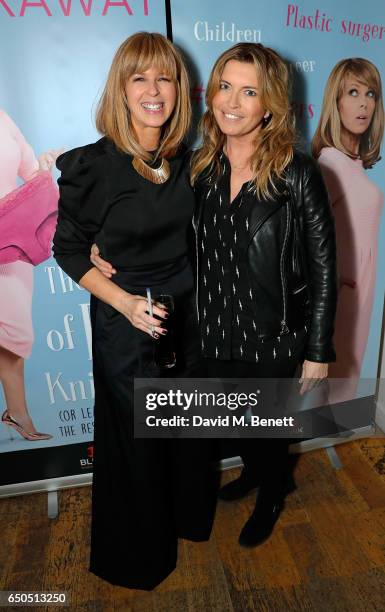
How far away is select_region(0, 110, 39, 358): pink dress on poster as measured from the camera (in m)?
1.99

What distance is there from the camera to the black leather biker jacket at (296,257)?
180 centimetres

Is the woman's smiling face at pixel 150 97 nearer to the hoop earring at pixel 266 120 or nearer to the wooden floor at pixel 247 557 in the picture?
the hoop earring at pixel 266 120

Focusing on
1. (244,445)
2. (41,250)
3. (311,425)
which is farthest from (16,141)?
(311,425)

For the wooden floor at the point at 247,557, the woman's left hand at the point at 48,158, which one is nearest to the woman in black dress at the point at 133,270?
the wooden floor at the point at 247,557

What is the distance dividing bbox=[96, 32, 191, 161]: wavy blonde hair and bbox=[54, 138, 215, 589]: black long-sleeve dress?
5 centimetres

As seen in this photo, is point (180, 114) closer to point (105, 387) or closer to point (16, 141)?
point (16, 141)

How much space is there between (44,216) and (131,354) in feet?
2.16

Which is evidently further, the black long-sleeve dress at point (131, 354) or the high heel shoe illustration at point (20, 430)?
the high heel shoe illustration at point (20, 430)

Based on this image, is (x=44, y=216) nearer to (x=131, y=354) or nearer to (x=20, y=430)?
(x=131, y=354)

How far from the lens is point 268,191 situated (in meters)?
1.79

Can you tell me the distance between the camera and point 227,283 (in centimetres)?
192

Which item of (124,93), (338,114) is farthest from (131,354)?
(338,114)

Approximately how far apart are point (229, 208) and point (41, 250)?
815mm

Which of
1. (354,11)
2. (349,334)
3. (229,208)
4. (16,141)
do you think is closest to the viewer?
(229,208)
